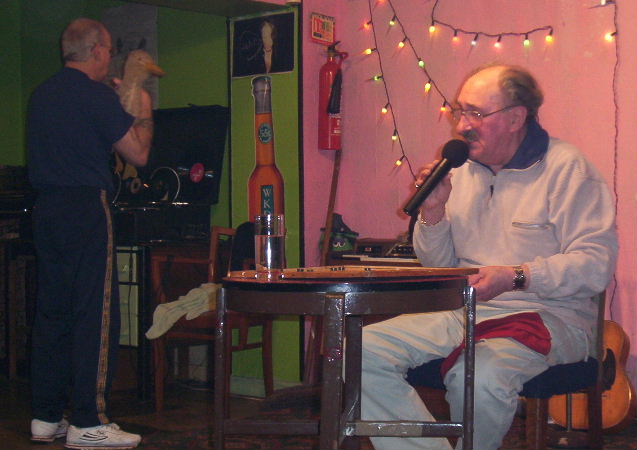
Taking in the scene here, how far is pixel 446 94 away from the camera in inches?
165

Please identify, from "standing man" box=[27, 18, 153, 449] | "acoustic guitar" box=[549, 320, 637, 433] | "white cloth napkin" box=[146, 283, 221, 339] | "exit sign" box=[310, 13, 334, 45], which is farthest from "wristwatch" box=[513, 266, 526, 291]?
"exit sign" box=[310, 13, 334, 45]

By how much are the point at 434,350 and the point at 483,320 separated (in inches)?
6.4

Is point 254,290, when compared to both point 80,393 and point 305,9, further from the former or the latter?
point 305,9

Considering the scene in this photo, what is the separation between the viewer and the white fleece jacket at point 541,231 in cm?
229

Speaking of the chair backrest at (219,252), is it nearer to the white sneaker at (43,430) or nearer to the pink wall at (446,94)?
the pink wall at (446,94)

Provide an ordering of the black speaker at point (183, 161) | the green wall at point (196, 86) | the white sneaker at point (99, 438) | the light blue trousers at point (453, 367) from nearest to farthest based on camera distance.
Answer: the light blue trousers at point (453, 367) → the white sneaker at point (99, 438) → the green wall at point (196, 86) → the black speaker at point (183, 161)

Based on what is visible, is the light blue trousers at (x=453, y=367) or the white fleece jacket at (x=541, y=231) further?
the white fleece jacket at (x=541, y=231)

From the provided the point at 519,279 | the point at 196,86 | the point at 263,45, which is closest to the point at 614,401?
the point at 519,279

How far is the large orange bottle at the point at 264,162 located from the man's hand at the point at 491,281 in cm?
236

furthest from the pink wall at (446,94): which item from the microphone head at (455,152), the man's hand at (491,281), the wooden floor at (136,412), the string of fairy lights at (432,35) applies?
the man's hand at (491,281)

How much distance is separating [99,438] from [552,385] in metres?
1.80

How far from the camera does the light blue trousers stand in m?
2.14

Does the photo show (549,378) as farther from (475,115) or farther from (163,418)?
(163,418)

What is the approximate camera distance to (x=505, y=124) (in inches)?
101
